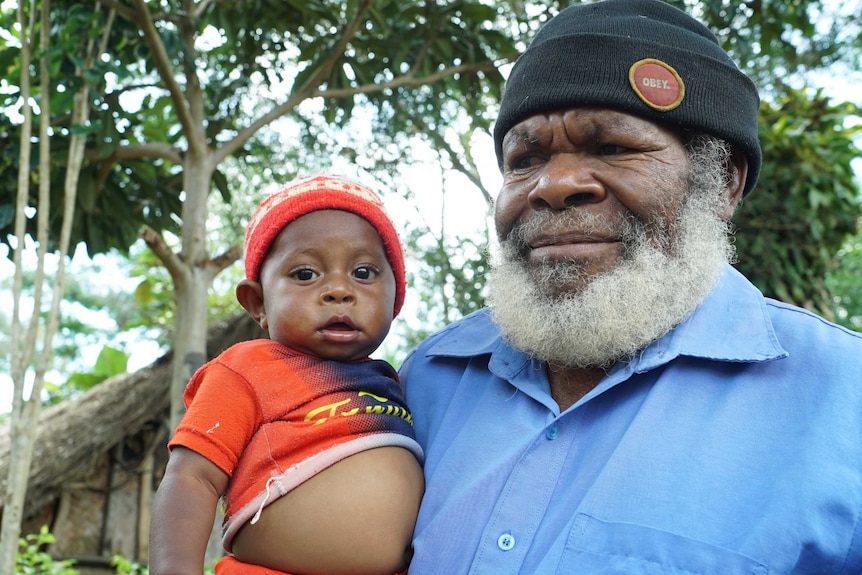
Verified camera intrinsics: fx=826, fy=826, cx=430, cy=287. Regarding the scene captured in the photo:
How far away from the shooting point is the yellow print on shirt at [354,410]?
6.29ft

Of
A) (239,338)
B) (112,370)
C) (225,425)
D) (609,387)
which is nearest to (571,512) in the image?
(609,387)

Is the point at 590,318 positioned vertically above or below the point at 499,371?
above

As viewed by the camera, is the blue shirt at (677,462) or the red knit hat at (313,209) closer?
the blue shirt at (677,462)

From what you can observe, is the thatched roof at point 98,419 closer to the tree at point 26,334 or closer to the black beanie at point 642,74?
the tree at point 26,334

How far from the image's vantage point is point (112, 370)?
38.4ft

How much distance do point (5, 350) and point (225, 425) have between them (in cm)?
2689

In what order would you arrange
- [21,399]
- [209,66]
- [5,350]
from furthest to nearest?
[5,350]
[209,66]
[21,399]

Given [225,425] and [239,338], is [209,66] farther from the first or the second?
[225,425]

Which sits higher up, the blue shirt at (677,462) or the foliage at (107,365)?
the blue shirt at (677,462)

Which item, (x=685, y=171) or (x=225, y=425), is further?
(x=685, y=171)

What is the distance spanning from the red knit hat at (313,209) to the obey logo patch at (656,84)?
2.39 ft

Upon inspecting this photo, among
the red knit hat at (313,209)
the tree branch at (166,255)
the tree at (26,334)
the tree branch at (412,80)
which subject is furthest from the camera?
the tree branch at (412,80)

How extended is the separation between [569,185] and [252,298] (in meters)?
0.91

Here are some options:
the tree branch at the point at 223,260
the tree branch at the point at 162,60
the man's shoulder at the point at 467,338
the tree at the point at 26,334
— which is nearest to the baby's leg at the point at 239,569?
the man's shoulder at the point at 467,338
